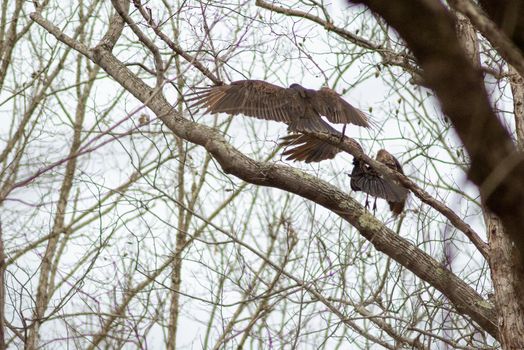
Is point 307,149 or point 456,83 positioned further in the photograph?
point 307,149

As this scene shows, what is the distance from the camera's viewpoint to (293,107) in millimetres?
5383

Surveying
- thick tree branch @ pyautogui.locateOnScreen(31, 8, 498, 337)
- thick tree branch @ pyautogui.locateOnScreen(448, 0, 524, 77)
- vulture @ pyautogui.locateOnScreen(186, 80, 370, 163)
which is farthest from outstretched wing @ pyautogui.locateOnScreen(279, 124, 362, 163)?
thick tree branch @ pyautogui.locateOnScreen(448, 0, 524, 77)

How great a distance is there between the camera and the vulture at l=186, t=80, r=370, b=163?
16.5 feet

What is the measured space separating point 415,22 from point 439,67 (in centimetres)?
7

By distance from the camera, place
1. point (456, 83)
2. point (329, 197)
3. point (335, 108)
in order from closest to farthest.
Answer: point (456, 83)
point (329, 197)
point (335, 108)

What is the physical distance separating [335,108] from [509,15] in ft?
14.6

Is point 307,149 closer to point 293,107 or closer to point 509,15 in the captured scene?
point 293,107

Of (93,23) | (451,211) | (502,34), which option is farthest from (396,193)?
(93,23)

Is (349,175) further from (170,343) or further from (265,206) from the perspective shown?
(170,343)

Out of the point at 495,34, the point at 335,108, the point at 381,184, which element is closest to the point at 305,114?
the point at 335,108

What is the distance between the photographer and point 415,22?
107 centimetres

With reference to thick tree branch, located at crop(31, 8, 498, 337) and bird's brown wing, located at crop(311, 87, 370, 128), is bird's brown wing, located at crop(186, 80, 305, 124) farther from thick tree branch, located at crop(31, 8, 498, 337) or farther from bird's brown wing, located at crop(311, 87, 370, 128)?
thick tree branch, located at crop(31, 8, 498, 337)

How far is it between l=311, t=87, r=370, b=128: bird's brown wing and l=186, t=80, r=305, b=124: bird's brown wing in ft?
0.45

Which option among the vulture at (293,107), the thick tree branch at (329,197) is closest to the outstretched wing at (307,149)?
the vulture at (293,107)
